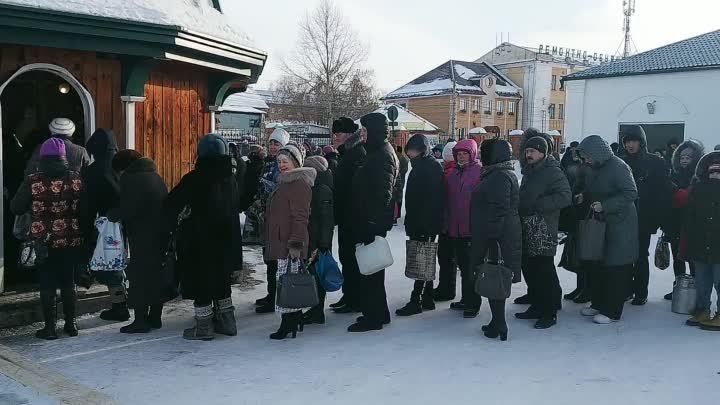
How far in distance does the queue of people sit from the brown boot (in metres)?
0.01

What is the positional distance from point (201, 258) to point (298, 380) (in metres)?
1.42

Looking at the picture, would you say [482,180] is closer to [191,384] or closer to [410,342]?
[410,342]

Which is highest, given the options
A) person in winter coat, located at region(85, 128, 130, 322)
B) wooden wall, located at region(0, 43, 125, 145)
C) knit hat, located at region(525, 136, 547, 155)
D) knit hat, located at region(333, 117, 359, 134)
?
wooden wall, located at region(0, 43, 125, 145)

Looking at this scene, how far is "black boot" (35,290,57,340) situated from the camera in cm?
529

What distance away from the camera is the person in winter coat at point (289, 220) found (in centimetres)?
531

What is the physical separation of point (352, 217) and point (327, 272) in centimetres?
56

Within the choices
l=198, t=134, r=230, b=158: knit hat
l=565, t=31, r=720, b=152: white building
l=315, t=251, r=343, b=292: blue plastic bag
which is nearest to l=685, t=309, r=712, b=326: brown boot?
l=315, t=251, r=343, b=292: blue plastic bag

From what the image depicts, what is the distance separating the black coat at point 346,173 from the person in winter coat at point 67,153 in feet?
7.60

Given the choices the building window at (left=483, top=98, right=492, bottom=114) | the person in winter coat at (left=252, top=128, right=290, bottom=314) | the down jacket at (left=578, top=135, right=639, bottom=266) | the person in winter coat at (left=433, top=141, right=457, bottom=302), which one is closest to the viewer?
the down jacket at (left=578, top=135, right=639, bottom=266)

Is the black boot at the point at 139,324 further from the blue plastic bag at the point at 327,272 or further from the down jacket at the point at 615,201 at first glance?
the down jacket at the point at 615,201

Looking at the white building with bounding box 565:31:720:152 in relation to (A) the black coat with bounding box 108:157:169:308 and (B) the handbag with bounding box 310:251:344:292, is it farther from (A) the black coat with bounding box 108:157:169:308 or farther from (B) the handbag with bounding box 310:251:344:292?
(A) the black coat with bounding box 108:157:169:308

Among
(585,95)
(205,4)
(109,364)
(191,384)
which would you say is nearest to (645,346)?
(191,384)

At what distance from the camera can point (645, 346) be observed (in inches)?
215

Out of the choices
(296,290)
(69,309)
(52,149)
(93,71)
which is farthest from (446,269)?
(93,71)
